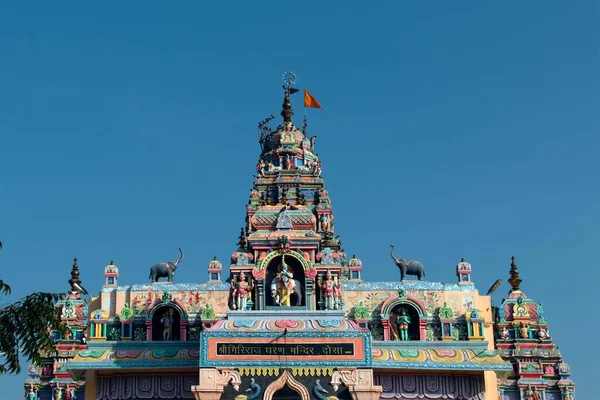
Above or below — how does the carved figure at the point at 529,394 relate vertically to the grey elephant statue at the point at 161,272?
below

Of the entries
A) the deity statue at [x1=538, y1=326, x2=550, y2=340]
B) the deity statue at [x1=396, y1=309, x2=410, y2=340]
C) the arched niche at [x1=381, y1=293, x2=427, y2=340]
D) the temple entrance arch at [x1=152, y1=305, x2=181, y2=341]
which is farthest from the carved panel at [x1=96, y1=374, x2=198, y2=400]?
the deity statue at [x1=538, y1=326, x2=550, y2=340]

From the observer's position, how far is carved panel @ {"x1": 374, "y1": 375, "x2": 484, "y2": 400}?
117ft

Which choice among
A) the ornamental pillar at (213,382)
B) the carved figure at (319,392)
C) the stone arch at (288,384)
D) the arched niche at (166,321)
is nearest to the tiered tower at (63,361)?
the arched niche at (166,321)

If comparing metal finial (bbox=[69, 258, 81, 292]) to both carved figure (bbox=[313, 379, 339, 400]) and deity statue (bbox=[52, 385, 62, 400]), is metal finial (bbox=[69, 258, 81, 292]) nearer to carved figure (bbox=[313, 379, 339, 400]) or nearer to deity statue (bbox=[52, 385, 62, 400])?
deity statue (bbox=[52, 385, 62, 400])

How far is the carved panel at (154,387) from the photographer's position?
35.9 m

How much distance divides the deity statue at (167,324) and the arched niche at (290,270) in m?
5.01

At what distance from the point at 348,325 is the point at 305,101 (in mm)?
21638

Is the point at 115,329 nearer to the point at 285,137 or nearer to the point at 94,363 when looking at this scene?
the point at 94,363

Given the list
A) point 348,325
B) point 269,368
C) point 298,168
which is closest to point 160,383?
point 269,368

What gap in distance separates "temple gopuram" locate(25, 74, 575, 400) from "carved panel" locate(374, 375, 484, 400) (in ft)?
0.13

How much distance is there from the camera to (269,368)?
1264 inches

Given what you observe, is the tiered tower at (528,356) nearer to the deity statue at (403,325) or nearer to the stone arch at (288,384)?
the deity statue at (403,325)

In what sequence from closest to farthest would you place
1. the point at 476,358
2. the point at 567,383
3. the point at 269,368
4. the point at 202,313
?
the point at 269,368 → the point at 476,358 → the point at 202,313 → the point at 567,383

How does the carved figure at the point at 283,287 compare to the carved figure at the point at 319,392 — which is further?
the carved figure at the point at 283,287
